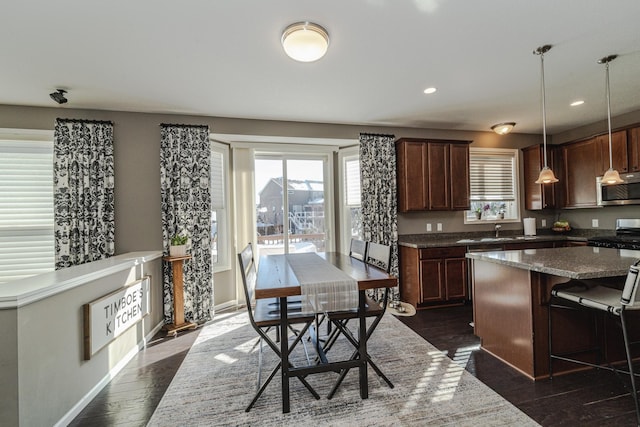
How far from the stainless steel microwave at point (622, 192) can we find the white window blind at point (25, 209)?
6.72m

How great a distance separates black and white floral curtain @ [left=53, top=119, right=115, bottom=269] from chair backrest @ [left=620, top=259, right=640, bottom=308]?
4.51m

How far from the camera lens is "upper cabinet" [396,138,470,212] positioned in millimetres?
4098

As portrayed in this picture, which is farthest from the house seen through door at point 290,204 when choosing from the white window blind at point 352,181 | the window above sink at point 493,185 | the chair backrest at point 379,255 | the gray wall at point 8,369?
the gray wall at point 8,369

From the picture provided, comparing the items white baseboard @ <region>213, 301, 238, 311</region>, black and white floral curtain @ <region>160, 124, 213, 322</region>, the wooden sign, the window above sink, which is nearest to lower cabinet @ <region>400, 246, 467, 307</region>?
the window above sink

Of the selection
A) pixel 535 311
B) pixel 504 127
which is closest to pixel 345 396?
pixel 535 311

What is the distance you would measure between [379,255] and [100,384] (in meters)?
2.44

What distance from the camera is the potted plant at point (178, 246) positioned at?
126 inches

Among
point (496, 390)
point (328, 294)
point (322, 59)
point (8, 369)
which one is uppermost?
point (322, 59)

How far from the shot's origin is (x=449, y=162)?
13.7 feet

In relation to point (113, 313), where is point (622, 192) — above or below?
above

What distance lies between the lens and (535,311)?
2.14 meters

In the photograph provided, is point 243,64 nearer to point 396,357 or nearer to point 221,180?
point 221,180

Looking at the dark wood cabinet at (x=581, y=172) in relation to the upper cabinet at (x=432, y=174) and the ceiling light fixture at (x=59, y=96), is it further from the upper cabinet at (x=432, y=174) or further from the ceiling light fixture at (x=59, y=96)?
the ceiling light fixture at (x=59, y=96)

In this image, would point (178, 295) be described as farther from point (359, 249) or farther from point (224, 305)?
point (359, 249)
